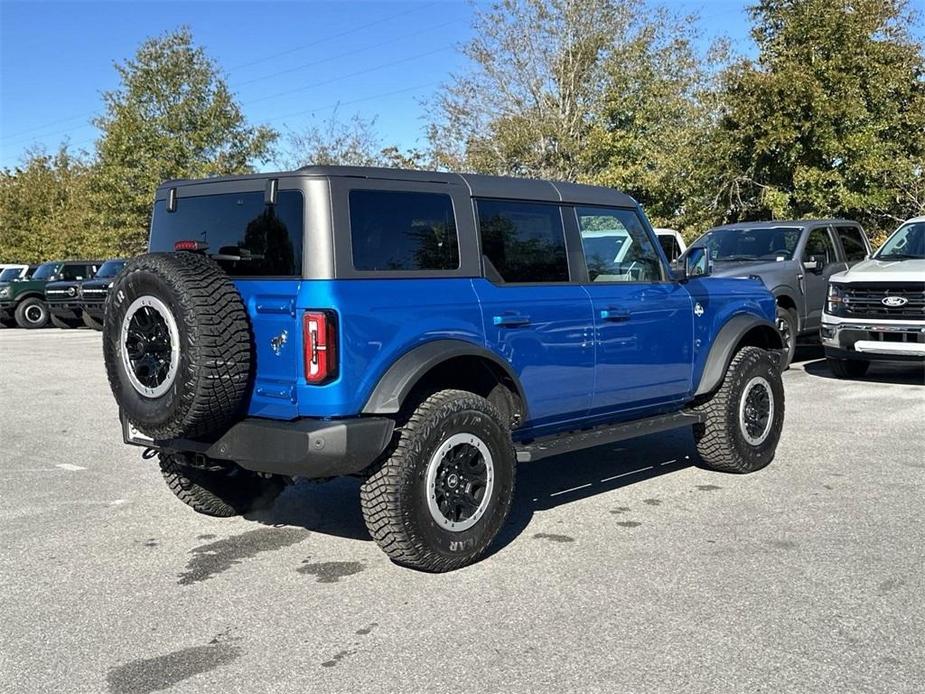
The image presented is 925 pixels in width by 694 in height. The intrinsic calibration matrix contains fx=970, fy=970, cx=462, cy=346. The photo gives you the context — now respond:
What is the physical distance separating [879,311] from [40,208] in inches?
1741

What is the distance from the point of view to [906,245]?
1203cm

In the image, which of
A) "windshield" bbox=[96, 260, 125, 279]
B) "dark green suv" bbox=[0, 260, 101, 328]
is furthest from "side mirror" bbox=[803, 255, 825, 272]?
"dark green suv" bbox=[0, 260, 101, 328]

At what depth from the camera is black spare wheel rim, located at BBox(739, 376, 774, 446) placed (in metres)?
6.83

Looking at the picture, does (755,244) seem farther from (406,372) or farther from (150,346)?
(150,346)

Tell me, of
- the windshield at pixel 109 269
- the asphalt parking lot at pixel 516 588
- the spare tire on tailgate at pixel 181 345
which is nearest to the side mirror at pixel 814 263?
the asphalt parking lot at pixel 516 588

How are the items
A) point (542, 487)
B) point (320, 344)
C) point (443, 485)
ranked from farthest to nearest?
point (542, 487) < point (443, 485) < point (320, 344)

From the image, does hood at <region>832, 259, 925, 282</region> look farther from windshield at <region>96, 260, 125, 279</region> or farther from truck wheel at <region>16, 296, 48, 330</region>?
truck wheel at <region>16, 296, 48, 330</region>

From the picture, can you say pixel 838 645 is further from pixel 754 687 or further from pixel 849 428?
pixel 849 428

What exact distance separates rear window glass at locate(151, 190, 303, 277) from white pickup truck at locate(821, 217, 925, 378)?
851 centimetres

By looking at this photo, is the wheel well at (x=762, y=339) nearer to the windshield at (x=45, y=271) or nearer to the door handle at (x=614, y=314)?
the door handle at (x=614, y=314)

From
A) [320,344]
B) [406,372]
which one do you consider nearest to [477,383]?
[406,372]

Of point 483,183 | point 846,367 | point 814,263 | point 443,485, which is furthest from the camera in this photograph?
point 814,263

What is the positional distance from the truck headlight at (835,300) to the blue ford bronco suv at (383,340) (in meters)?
6.46

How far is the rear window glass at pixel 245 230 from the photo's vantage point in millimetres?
4613
